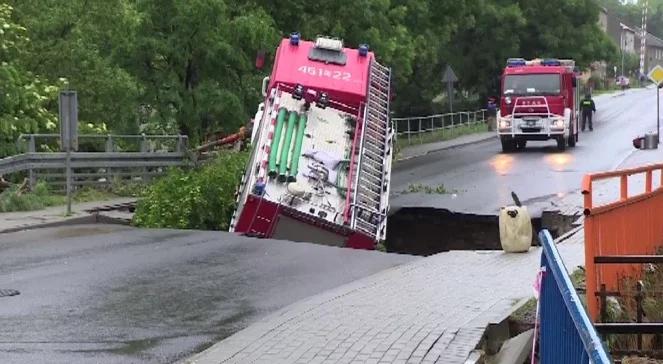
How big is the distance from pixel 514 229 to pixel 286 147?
15.5ft

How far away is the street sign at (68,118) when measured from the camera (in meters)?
17.1

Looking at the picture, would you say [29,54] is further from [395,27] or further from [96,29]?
[395,27]

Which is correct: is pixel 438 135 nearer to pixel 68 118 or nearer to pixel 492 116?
pixel 492 116

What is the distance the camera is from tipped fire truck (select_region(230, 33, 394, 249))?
15922 mm

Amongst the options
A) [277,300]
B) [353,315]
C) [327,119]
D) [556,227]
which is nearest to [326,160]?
[327,119]

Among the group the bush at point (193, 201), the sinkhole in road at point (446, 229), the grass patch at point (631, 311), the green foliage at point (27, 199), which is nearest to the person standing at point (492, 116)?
the sinkhole in road at point (446, 229)

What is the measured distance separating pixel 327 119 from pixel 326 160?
1130 millimetres

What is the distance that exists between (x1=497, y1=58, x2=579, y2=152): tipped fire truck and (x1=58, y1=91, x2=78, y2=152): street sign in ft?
69.2

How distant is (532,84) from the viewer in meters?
35.4

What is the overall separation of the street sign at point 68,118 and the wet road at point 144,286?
74.8 inches

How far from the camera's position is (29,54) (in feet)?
75.1

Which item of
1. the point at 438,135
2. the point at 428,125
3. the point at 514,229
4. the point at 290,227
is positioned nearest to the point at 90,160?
the point at 290,227

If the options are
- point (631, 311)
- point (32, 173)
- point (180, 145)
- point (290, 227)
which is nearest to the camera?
point (631, 311)

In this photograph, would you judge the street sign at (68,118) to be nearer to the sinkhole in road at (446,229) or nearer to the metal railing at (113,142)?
the metal railing at (113,142)
